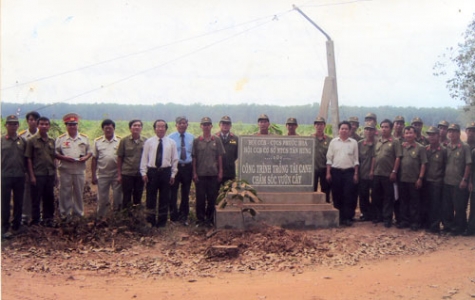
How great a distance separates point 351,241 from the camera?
7.08m

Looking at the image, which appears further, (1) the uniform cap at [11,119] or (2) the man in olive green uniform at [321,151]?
(2) the man in olive green uniform at [321,151]

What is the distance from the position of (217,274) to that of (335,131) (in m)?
5.65

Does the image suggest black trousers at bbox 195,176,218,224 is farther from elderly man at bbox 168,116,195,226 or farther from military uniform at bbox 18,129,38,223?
military uniform at bbox 18,129,38,223

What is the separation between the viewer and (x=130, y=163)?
7535mm

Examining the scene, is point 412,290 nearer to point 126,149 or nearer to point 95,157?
point 126,149

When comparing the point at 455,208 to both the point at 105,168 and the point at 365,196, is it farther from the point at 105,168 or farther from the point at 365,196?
the point at 105,168

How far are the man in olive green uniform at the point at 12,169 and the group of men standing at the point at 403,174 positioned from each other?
4.91m

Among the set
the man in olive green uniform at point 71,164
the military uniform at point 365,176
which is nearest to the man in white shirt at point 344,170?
the military uniform at point 365,176

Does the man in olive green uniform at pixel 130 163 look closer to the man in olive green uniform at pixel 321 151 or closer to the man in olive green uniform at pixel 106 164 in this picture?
the man in olive green uniform at pixel 106 164

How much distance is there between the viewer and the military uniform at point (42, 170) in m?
7.17

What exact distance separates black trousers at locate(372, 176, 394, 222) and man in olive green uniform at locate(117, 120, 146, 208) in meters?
3.97

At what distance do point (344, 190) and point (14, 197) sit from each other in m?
5.32

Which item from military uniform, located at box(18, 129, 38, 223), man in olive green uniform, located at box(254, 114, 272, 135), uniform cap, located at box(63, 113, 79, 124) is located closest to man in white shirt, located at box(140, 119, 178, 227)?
uniform cap, located at box(63, 113, 79, 124)

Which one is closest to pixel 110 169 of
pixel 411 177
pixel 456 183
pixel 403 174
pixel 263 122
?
pixel 263 122
